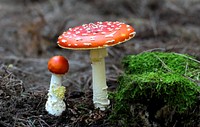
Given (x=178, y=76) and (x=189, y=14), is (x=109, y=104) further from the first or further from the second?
(x=189, y=14)

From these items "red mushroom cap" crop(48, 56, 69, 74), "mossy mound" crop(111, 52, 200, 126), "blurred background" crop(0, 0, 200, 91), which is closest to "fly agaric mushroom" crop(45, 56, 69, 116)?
"red mushroom cap" crop(48, 56, 69, 74)

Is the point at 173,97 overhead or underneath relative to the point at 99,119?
overhead

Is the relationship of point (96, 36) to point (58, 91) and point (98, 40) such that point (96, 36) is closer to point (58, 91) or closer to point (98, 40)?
point (98, 40)

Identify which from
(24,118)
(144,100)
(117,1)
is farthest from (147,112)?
(117,1)

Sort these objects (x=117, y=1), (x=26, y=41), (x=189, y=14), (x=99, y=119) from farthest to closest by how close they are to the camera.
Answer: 1. (x=117, y=1)
2. (x=189, y=14)
3. (x=26, y=41)
4. (x=99, y=119)

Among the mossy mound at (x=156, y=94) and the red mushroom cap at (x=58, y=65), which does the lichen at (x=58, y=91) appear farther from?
the mossy mound at (x=156, y=94)

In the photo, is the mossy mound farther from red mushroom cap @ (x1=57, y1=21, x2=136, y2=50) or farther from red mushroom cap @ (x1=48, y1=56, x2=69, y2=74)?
red mushroom cap @ (x1=48, y1=56, x2=69, y2=74)

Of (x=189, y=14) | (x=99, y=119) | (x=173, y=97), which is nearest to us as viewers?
(x=173, y=97)
